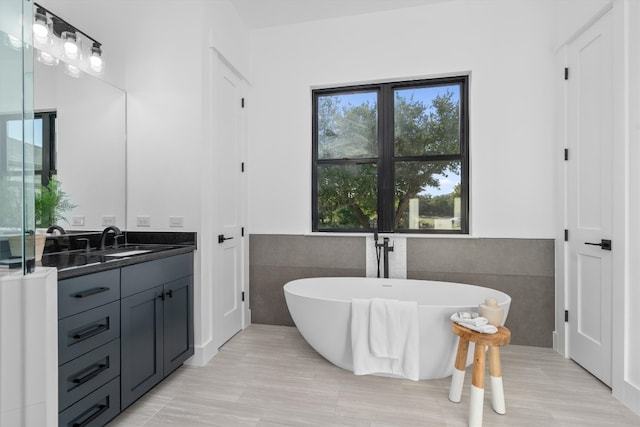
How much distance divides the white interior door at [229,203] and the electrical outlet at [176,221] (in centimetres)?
32

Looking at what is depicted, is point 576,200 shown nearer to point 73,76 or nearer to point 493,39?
point 493,39

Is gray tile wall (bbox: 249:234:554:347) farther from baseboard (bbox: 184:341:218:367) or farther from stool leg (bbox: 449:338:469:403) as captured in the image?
stool leg (bbox: 449:338:469:403)

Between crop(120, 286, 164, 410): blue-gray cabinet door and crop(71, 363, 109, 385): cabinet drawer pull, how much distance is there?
0.39 ft

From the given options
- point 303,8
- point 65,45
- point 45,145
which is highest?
point 303,8

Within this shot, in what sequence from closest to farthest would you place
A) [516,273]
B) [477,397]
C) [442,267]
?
[477,397]
[516,273]
[442,267]

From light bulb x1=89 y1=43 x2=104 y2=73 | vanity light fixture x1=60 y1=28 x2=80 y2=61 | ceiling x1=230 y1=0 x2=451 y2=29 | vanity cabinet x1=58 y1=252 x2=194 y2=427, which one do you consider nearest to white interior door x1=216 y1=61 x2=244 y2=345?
vanity cabinet x1=58 y1=252 x2=194 y2=427

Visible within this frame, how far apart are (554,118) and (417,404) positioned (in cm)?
249

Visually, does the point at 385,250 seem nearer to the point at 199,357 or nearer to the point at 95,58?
the point at 199,357

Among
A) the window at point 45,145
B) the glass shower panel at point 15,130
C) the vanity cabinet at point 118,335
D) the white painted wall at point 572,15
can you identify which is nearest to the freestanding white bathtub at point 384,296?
the vanity cabinet at point 118,335

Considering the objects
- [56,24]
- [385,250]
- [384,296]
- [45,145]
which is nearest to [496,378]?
[384,296]

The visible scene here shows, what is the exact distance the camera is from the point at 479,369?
1.73 metres

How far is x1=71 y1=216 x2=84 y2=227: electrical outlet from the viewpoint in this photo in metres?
2.13

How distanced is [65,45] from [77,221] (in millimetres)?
1198

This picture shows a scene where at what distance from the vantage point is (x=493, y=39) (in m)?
Result: 2.78
